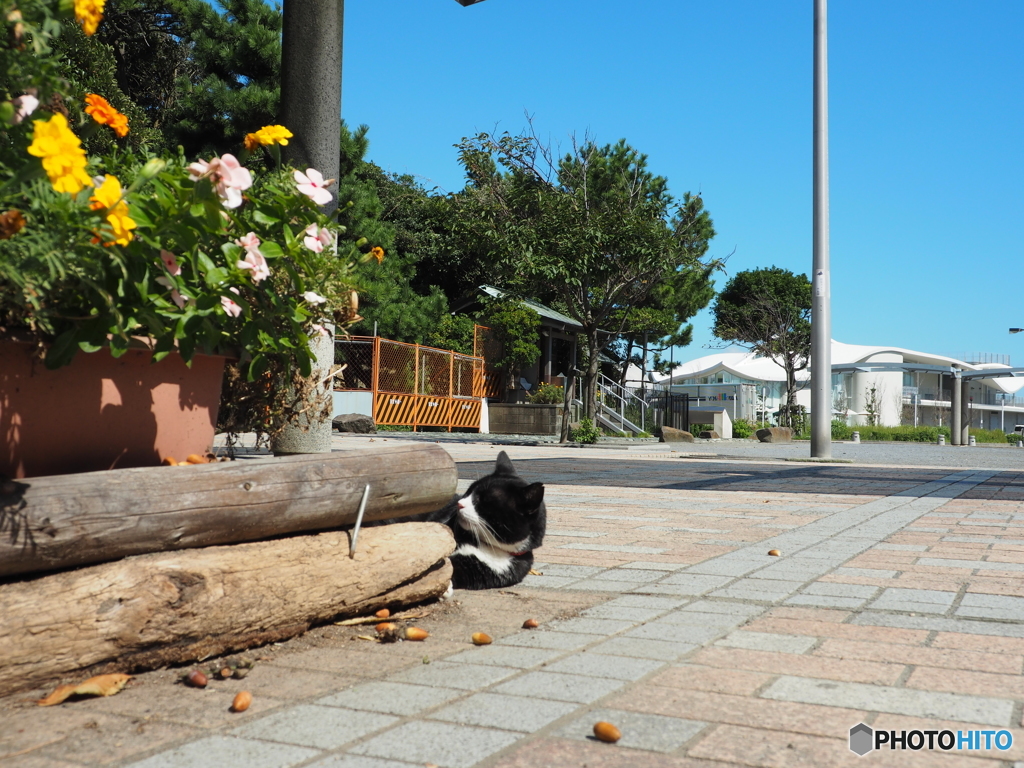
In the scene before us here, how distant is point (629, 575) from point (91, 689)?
7.98 feet

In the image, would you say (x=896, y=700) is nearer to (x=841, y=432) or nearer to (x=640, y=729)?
(x=640, y=729)

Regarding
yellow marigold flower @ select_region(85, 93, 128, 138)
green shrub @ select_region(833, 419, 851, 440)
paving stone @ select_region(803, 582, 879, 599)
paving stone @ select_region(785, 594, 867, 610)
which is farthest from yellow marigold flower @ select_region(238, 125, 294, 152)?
green shrub @ select_region(833, 419, 851, 440)

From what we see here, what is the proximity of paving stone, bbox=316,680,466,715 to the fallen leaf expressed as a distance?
1.63 feet

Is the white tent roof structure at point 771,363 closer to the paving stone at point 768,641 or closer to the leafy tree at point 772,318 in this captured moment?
the leafy tree at point 772,318

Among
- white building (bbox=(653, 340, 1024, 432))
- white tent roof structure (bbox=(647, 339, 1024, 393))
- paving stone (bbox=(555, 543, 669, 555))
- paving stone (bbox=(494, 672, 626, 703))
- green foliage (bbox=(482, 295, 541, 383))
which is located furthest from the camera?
white tent roof structure (bbox=(647, 339, 1024, 393))

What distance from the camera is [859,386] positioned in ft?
195

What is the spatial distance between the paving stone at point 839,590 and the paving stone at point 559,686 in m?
1.53

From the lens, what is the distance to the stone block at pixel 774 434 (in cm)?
3247

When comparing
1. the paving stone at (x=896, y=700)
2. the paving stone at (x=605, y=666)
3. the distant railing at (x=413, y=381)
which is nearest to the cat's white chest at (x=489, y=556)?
the paving stone at (x=605, y=666)

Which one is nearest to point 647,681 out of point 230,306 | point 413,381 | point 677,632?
point 677,632

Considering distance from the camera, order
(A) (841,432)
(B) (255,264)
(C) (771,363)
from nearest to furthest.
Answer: (B) (255,264)
(A) (841,432)
(C) (771,363)

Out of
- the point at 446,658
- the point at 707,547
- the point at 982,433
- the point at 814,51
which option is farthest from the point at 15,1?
the point at 982,433

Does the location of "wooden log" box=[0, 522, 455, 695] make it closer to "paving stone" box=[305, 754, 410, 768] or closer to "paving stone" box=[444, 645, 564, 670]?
"paving stone" box=[444, 645, 564, 670]

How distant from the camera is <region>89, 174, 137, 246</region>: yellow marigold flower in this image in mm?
1827
